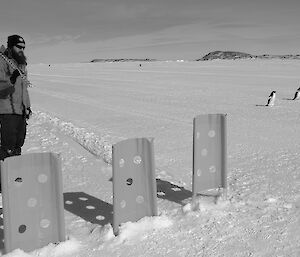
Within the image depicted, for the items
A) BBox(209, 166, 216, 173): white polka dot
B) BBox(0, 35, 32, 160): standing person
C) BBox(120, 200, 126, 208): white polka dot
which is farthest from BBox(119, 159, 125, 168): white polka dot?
BBox(0, 35, 32, 160): standing person

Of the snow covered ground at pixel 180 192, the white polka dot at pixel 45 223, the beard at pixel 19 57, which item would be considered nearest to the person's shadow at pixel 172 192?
the snow covered ground at pixel 180 192

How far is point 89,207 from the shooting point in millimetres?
4406

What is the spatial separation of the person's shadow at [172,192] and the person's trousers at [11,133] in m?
1.82

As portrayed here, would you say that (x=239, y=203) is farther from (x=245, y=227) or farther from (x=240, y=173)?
(x=240, y=173)

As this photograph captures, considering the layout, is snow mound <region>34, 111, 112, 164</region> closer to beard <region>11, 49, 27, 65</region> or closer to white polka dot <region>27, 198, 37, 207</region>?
beard <region>11, 49, 27, 65</region>

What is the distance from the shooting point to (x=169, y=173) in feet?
18.5

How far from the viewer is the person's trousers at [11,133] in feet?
14.4

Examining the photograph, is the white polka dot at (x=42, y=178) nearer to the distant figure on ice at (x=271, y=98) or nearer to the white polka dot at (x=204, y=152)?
the white polka dot at (x=204, y=152)

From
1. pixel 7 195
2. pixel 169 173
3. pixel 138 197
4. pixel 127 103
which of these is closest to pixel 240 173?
pixel 169 173

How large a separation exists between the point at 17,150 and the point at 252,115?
7974 mm

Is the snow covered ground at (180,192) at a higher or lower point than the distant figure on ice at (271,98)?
lower

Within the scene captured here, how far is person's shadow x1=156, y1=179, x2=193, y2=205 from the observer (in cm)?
461

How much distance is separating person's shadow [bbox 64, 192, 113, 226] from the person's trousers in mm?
865

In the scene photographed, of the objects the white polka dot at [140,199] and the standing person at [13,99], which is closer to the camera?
the white polka dot at [140,199]
